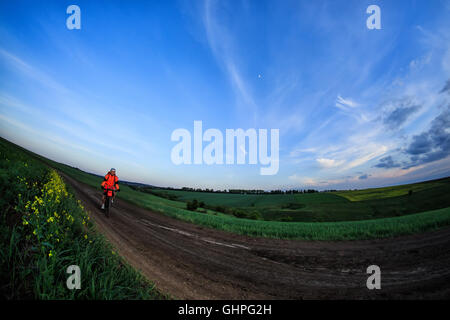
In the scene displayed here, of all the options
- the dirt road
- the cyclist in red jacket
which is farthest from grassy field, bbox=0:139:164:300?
the cyclist in red jacket

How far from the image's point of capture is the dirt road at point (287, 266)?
284 centimetres

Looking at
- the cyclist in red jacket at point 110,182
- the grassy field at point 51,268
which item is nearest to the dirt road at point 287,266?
the grassy field at point 51,268

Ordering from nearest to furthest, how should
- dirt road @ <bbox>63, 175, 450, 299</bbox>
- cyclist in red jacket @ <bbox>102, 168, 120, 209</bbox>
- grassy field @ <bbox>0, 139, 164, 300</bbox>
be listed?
grassy field @ <bbox>0, 139, 164, 300</bbox> → dirt road @ <bbox>63, 175, 450, 299</bbox> → cyclist in red jacket @ <bbox>102, 168, 120, 209</bbox>

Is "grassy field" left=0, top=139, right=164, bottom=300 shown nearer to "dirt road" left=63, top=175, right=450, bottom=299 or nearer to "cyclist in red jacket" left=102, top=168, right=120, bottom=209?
"dirt road" left=63, top=175, right=450, bottom=299

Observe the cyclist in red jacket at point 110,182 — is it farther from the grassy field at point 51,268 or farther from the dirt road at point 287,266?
the grassy field at point 51,268

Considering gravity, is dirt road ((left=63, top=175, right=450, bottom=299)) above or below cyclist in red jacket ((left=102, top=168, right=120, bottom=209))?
below

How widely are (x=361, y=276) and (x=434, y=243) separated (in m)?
4.95

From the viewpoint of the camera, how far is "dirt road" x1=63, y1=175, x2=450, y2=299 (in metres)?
2.84

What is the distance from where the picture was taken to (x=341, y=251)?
5109 mm

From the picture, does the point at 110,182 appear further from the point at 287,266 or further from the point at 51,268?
the point at 287,266
